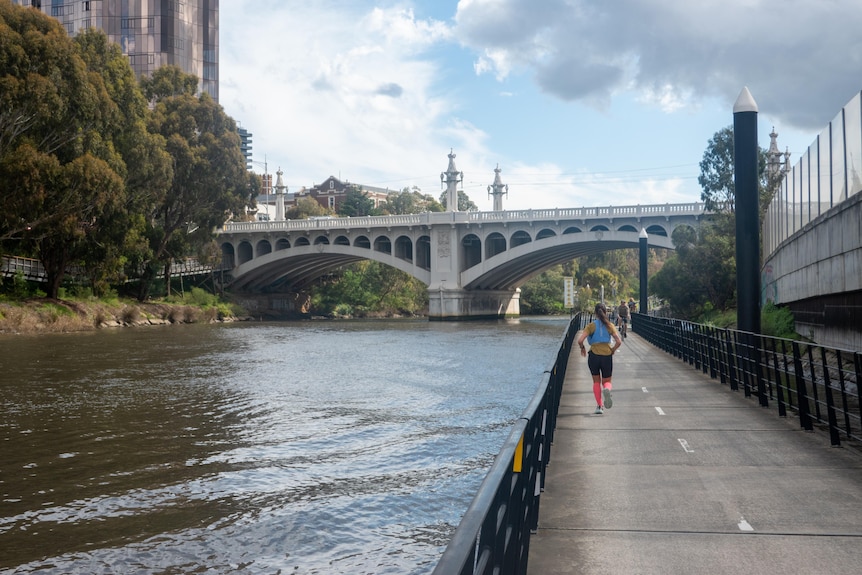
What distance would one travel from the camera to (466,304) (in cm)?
8294

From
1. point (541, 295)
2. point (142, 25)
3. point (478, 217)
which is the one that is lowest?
point (541, 295)

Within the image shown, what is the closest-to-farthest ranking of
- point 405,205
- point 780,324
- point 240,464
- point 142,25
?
point 240,464 < point 780,324 < point 142,25 < point 405,205

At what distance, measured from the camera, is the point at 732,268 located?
52875mm

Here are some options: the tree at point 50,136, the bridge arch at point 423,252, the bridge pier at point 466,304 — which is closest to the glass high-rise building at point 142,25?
the bridge arch at point 423,252

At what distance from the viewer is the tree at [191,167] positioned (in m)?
59.6

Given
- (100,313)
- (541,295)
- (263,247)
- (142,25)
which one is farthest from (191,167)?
(541,295)

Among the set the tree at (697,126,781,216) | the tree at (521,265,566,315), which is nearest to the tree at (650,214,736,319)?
the tree at (697,126,781,216)

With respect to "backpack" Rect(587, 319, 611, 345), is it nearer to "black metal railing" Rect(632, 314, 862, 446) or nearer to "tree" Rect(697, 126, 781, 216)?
"black metal railing" Rect(632, 314, 862, 446)

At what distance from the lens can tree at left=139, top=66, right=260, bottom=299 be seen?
196ft

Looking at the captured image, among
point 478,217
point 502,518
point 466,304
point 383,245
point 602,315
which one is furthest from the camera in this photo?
point 383,245

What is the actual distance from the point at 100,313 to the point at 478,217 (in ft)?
116

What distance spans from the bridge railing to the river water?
142 feet

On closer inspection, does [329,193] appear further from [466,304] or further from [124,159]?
[124,159]

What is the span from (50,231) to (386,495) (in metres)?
37.7
